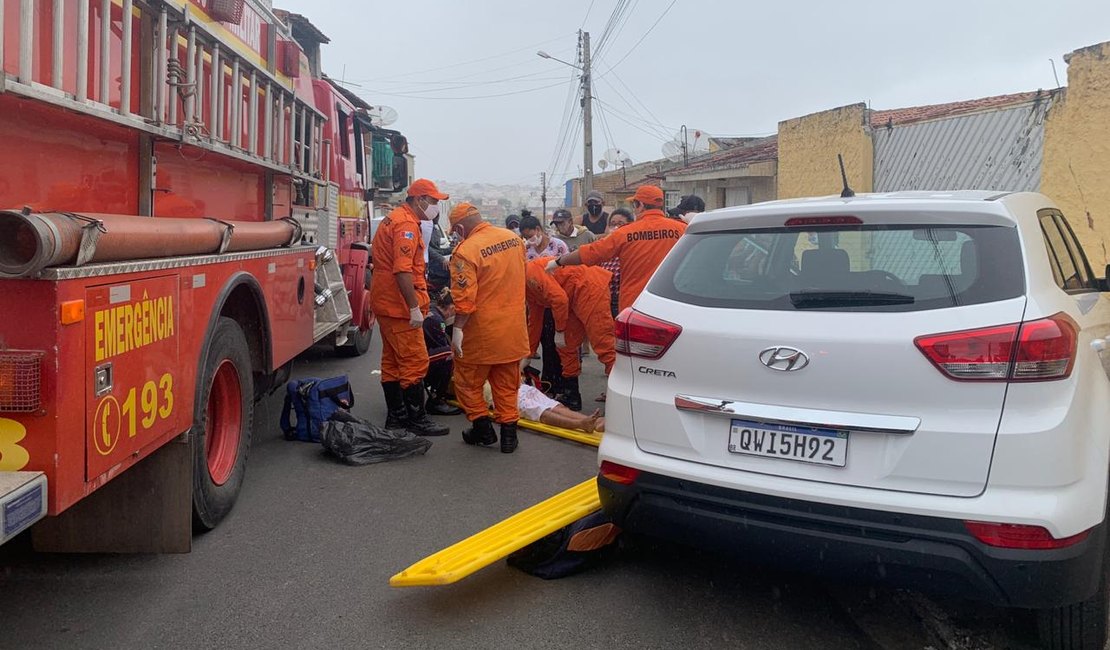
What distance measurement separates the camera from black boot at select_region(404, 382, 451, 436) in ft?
19.8

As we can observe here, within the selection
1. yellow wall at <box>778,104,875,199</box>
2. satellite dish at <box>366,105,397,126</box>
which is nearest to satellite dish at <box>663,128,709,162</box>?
yellow wall at <box>778,104,875,199</box>

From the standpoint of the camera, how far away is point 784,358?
109 inches

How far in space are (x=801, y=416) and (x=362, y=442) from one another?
3338 mm

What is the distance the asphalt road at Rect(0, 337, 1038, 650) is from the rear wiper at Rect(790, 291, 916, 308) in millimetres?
1258

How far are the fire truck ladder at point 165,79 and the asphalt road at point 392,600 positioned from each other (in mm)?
1634

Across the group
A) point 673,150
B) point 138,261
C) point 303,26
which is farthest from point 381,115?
point 673,150

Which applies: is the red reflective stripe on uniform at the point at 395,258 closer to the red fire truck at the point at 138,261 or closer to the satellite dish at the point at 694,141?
the red fire truck at the point at 138,261

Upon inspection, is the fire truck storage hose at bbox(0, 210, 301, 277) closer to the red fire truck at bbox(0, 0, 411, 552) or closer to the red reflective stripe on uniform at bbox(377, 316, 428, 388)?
the red fire truck at bbox(0, 0, 411, 552)

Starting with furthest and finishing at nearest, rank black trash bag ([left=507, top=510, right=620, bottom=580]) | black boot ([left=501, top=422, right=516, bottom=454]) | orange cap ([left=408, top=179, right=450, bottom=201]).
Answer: orange cap ([left=408, top=179, right=450, bottom=201])
black boot ([left=501, top=422, right=516, bottom=454])
black trash bag ([left=507, top=510, right=620, bottom=580])

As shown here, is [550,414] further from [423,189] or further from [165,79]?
[165,79]

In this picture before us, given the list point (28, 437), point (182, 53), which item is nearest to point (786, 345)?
point (28, 437)

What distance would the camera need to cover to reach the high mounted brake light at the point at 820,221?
297cm

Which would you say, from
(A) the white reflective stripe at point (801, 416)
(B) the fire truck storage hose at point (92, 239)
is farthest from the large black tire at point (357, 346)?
(A) the white reflective stripe at point (801, 416)

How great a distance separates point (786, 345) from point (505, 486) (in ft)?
8.19
